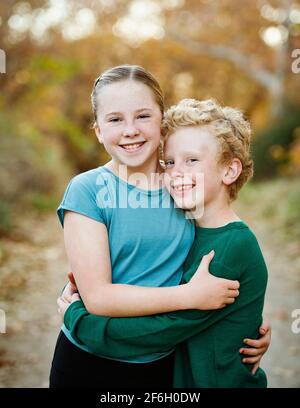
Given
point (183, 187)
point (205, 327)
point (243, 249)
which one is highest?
point (183, 187)

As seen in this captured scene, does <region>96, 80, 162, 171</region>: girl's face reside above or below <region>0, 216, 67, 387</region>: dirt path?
above

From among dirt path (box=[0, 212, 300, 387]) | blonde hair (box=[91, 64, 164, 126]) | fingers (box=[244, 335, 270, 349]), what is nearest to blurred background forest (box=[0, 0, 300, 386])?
dirt path (box=[0, 212, 300, 387])

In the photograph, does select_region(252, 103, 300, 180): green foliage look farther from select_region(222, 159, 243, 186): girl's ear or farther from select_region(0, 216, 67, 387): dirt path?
select_region(222, 159, 243, 186): girl's ear

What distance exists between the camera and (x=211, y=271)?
1.90m

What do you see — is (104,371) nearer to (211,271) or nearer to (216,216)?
(211,271)

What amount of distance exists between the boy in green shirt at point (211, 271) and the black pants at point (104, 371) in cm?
4

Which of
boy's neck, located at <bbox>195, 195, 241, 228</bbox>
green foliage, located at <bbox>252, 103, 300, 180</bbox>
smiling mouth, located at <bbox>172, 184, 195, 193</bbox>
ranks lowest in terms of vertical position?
boy's neck, located at <bbox>195, 195, 241, 228</bbox>

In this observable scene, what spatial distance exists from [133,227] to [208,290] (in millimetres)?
347

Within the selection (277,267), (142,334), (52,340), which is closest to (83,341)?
(142,334)

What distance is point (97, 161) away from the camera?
2155 cm

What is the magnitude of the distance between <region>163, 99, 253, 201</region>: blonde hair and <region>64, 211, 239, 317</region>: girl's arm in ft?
1.60

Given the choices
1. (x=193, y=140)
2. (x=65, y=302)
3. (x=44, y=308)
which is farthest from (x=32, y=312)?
(x=193, y=140)

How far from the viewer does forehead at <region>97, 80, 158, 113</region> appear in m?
1.95

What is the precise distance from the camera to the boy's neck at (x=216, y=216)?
2.05 metres
